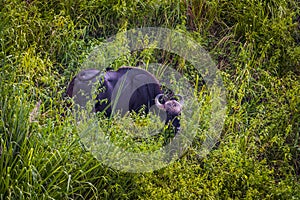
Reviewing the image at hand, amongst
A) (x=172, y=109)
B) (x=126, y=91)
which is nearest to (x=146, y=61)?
(x=126, y=91)

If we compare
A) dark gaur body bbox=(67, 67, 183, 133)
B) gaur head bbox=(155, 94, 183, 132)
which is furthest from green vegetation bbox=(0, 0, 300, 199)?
gaur head bbox=(155, 94, 183, 132)

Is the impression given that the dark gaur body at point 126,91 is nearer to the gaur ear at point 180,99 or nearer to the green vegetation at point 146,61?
the gaur ear at point 180,99

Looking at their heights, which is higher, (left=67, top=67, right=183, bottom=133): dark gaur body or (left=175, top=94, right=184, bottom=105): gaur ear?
(left=67, top=67, right=183, bottom=133): dark gaur body

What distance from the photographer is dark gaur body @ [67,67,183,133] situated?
4008mm

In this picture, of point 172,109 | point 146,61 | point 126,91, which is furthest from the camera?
point 146,61

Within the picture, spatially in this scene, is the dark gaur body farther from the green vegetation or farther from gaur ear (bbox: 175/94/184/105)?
the green vegetation

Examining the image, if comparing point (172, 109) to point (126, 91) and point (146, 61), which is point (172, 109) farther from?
point (146, 61)

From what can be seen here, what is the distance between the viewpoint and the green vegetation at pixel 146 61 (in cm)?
319

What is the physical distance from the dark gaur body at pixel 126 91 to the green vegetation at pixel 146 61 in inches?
8.9

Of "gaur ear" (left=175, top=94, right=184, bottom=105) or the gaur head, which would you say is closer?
the gaur head

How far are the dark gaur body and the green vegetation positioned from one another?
225 millimetres

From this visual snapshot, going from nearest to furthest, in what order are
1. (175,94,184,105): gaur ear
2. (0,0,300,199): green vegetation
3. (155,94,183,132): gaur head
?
(0,0,300,199): green vegetation → (155,94,183,132): gaur head → (175,94,184,105): gaur ear

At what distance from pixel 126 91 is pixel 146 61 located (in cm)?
61

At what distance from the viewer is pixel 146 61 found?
15.1ft
